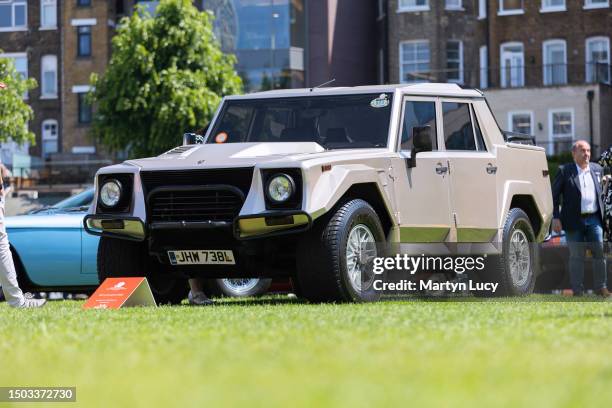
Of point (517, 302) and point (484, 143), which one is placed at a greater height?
point (484, 143)

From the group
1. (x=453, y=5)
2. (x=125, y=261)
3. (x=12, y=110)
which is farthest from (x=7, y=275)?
(x=453, y=5)

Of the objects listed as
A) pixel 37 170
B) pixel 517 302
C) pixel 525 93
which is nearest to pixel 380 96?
pixel 517 302

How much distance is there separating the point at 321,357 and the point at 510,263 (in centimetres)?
773

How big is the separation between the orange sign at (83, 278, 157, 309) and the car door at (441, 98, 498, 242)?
3.35m

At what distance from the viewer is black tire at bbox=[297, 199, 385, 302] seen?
11.9m

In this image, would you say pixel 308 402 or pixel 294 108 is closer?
pixel 308 402

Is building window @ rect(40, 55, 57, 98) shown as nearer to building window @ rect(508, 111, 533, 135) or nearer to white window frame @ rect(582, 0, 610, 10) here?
building window @ rect(508, 111, 533, 135)

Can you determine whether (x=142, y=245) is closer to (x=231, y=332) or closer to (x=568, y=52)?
(x=231, y=332)

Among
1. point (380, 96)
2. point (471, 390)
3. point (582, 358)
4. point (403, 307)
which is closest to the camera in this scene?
point (471, 390)

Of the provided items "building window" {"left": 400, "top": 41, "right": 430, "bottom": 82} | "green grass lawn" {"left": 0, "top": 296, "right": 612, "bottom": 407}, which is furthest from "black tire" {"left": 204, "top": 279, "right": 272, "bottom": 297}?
"building window" {"left": 400, "top": 41, "right": 430, "bottom": 82}

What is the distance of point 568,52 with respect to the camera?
56.9m

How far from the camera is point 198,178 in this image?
40.5 feet

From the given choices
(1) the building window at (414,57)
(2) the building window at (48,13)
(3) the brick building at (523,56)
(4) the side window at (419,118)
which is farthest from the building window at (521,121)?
(4) the side window at (419,118)

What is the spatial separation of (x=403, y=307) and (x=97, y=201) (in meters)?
3.35
